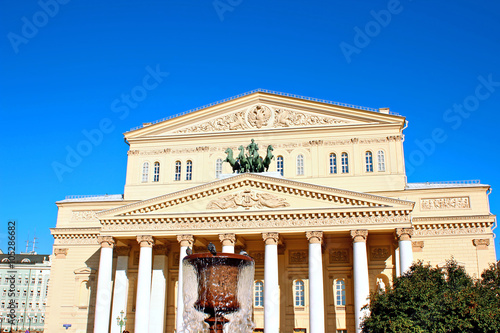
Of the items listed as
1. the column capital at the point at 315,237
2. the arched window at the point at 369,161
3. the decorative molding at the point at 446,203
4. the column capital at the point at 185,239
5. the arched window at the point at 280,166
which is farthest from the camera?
the arched window at the point at 280,166

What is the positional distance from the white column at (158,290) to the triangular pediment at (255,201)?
15.2 ft

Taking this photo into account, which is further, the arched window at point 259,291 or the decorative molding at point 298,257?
the arched window at point 259,291

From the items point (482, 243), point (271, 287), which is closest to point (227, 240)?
point (271, 287)

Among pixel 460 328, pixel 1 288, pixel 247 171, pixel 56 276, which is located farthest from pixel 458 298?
pixel 1 288

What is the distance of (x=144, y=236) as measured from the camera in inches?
1473

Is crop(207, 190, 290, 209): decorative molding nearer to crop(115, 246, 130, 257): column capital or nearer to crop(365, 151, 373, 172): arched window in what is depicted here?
crop(115, 246, 130, 257): column capital

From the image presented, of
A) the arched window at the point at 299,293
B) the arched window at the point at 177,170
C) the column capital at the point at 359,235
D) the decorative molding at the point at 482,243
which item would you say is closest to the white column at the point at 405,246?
the column capital at the point at 359,235

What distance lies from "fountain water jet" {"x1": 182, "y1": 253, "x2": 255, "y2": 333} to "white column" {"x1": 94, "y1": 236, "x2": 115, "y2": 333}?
74.0 ft

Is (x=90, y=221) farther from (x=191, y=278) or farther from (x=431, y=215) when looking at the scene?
(x=191, y=278)

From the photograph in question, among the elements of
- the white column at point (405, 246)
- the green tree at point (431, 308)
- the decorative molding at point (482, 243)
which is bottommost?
the green tree at point (431, 308)

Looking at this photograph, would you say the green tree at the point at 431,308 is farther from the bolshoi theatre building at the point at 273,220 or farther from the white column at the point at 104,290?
the white column at the point at 104,290

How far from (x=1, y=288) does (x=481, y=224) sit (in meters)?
75.2

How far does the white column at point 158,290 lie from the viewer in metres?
37.8

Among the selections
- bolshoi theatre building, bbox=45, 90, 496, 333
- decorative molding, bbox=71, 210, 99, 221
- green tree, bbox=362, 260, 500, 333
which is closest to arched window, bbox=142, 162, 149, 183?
bolshoi theatre building, bbox=45, 90, 496, 333
